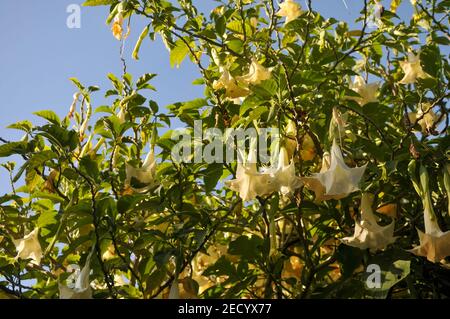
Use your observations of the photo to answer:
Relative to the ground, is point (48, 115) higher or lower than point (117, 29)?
lower

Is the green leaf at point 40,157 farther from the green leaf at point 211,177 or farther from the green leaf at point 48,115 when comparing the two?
the green leaf at point 211,177

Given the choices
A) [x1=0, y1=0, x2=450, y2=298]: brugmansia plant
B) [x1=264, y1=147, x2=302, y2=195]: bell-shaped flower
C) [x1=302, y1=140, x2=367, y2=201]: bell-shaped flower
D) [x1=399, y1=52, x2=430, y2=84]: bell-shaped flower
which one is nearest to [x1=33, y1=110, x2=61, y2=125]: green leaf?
[x1=0, y1=0, x2=450, y2=298]: brugmansia plant

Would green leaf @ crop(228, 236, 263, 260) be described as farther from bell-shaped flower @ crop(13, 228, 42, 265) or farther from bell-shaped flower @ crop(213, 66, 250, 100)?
bell-shaped flower @ crop(13, 228, 42, 265)

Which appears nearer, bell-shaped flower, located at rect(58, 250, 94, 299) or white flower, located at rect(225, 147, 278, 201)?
bell-shaped flower, located at rect(58, 250, 94, 299)

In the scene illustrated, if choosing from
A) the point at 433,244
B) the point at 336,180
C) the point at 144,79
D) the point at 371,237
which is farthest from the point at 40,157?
the point at 433,244

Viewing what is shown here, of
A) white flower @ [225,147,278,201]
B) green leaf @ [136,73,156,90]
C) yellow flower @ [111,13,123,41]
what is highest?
yellow flower @ [111,13,123,41]

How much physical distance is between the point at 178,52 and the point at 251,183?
2.60 feet

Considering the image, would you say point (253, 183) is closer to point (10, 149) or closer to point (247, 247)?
point (247, 247)

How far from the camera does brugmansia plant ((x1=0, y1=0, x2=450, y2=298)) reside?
1.41m

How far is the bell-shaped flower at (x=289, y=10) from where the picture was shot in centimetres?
217

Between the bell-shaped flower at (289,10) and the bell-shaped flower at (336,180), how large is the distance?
97 cm

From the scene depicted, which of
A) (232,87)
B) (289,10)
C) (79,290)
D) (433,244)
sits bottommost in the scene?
(79,290)

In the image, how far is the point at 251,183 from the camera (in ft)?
4.64

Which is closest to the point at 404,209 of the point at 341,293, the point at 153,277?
the point at 341,293
